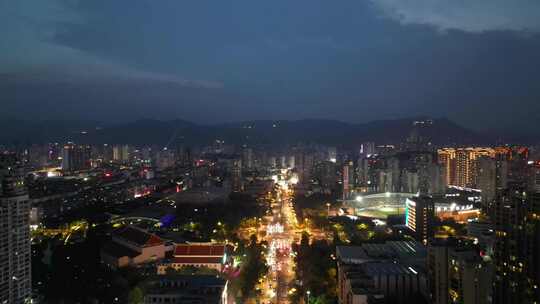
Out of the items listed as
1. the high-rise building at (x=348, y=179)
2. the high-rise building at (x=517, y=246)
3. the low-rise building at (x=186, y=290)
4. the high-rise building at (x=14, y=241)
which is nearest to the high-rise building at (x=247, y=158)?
the high-rise building at (x=348, y=179)

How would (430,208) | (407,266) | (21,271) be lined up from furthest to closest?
(430,208) < (407,266) < (21,271)

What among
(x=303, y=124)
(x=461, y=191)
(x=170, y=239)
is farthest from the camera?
(x=303, y=124)

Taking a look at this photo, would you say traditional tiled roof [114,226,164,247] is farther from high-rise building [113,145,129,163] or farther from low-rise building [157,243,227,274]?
high-rise building [113,145,129,163]

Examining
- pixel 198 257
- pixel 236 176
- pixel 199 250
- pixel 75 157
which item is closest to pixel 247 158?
pixel 236 176

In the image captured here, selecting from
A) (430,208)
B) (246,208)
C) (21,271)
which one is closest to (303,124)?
(246,208)

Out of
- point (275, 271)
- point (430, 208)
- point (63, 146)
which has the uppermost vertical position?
point (63, 146)

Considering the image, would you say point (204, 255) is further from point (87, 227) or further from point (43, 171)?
point (43, 171)

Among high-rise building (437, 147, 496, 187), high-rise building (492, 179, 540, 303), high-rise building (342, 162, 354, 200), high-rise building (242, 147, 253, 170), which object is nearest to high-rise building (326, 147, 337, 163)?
high-rise building (242, 147, 253, 170)
